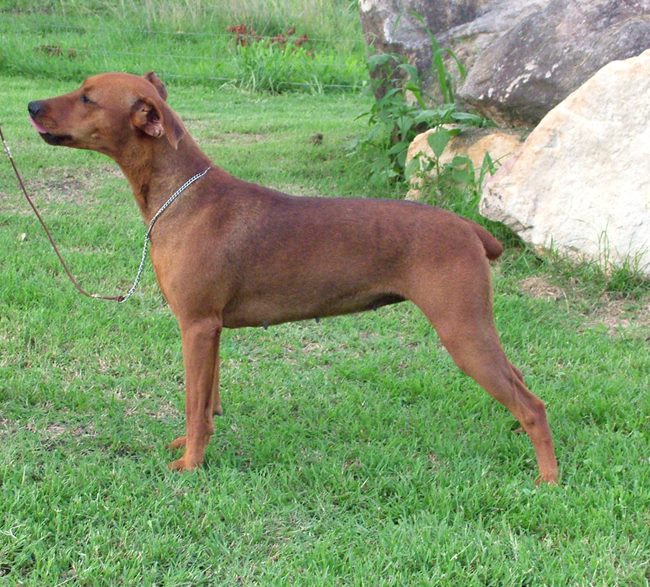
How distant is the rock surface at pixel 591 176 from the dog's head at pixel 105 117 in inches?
115

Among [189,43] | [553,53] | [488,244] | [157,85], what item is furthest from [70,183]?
[189,43]

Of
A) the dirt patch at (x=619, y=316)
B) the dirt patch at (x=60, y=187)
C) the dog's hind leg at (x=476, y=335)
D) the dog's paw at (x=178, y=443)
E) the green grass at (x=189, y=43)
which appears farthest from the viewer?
the green grass at (x=189, y=43)

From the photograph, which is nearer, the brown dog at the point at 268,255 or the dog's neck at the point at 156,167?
the brown dog at the point at 268,255

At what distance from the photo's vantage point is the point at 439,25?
778 cm

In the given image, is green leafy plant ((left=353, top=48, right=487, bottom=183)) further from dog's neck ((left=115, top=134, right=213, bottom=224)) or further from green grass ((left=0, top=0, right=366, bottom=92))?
green grass ((left=0, top=0, right=366, bottom=92))

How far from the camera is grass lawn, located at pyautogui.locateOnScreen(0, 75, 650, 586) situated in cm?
297

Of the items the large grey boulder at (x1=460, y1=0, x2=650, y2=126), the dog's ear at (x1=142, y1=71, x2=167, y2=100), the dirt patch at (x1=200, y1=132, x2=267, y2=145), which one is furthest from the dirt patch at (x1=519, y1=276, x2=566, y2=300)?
the dirt patch at (x1=200, y1=132, x2=267, y2=145)

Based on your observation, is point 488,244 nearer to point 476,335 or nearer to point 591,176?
point 476,335

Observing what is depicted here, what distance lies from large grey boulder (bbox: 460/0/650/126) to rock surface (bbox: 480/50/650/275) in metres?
0.42

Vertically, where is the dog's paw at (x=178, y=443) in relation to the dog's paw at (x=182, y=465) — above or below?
below

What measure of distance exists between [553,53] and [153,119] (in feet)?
12.2

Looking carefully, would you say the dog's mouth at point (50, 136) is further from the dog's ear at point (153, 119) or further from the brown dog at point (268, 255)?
the dog's ear at point (153, 119)

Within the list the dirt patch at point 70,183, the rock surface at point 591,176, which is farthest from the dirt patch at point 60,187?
the rock surface at point 591,176

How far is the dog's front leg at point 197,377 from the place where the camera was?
11.5 ft
